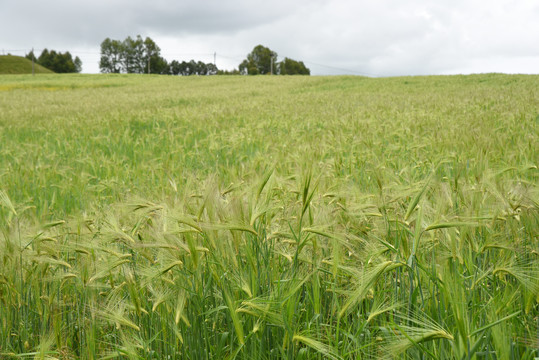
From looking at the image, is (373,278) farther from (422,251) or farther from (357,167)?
(357,167)

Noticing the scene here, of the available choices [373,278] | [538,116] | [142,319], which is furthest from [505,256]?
[538,116]

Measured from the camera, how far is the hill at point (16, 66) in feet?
291

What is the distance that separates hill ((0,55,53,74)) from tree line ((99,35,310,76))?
1337 centimetres

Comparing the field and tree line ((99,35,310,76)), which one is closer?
the field

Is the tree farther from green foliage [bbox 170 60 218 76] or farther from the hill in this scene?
the hill

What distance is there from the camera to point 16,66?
304 feet

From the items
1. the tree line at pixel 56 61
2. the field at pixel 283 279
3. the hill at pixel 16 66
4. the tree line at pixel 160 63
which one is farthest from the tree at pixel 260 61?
the field at pixel 283 279

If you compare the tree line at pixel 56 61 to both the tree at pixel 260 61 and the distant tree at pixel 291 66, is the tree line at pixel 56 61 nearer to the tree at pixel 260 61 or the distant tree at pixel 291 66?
the tree at pixel 260 61

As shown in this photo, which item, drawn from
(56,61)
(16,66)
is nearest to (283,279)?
(56,61)

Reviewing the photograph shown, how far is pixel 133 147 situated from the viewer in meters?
6.26

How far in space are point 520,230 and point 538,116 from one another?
604 cm

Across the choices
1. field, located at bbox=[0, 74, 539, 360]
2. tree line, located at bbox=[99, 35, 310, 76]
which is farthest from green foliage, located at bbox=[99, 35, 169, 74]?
field, located at bbox=[0, 74, 539, 360]

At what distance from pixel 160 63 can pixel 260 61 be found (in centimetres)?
2122

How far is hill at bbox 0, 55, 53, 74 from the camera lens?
88562 millimetres
